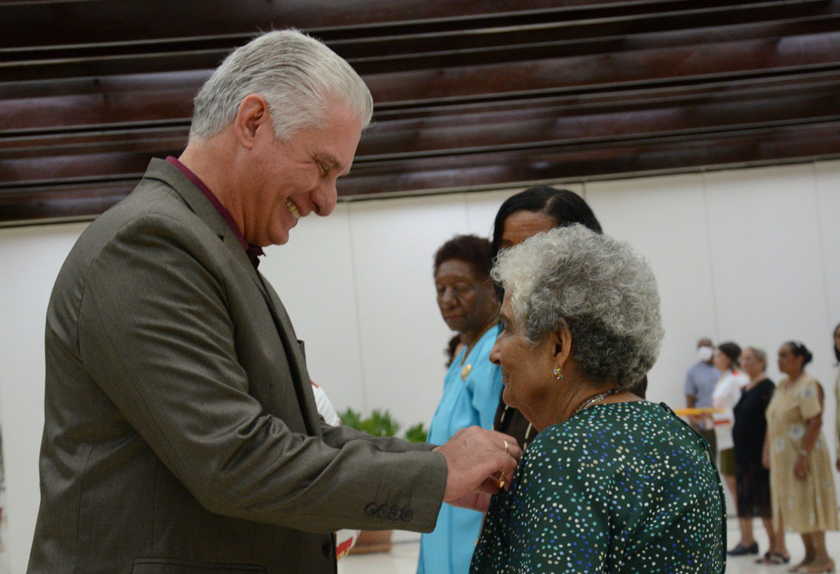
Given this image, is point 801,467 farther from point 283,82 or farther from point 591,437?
point 283,82

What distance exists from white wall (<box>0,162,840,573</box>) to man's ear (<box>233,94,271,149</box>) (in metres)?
9.84

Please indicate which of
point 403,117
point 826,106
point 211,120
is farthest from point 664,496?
point 826,106

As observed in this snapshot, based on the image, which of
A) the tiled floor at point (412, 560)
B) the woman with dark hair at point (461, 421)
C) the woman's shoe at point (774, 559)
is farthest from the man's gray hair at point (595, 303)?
the woman's shoe at point (774, 559)

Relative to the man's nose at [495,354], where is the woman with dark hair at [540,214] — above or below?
above

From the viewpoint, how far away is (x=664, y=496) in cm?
167

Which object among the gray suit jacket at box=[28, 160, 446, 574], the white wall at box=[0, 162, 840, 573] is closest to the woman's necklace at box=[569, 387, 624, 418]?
the gray suit jacket at box=[28, 160, 446, 574]

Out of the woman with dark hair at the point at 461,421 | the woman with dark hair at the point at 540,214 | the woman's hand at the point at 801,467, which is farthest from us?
the woman's hand at the point at 801,467

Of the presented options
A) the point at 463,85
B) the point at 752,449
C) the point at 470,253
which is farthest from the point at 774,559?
the point at 470,253

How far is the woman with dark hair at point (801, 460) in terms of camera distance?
892 centimetres

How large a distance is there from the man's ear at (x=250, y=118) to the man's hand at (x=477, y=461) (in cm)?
60

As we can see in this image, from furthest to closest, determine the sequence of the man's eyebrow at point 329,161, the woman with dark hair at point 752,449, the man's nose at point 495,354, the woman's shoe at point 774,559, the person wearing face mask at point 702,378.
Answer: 1. the person wearing face mask at point 702,378
2. the woman with dark hair at point 752,449
3. the woman's shoe at point 774,559
4. the man's nose at point 495,354
5. the man's eyebrow at point 329,161

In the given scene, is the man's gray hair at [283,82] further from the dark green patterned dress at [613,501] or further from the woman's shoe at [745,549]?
the woman's shoe at [745,549]

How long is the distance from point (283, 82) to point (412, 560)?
29.7ft

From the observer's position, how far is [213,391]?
156cm
